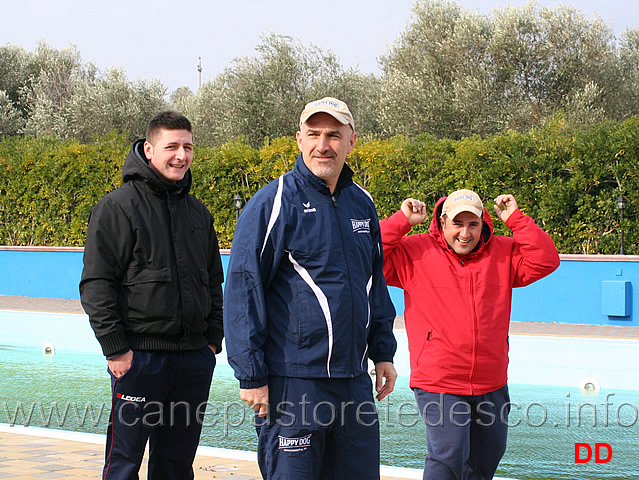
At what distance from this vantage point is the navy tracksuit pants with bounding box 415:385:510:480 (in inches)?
148

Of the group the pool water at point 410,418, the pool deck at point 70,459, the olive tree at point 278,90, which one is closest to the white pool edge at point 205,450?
the pool deck at point 70,459

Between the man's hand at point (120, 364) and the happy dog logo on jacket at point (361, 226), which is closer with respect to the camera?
the happy dog logo on jacket at point (361, 226)

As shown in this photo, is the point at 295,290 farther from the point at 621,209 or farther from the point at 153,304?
the point at 621,209

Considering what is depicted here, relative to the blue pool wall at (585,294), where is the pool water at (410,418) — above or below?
below

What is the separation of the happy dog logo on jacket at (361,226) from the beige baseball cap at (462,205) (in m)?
0.77

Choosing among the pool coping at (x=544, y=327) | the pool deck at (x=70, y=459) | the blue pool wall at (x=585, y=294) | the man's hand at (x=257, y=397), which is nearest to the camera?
the man's hand at (x=257, y=397)

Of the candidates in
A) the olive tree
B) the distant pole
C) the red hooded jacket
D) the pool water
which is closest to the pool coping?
the distant pole

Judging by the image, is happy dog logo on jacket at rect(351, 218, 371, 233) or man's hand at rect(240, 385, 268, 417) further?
happy dog logo on jacket at rect(351, 218, 371, 233)

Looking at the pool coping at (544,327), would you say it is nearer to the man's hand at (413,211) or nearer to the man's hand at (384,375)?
the man's hand at (413,211)

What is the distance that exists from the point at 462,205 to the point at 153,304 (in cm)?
160

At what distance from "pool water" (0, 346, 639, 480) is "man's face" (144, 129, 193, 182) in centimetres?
305

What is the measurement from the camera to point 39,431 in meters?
6.02

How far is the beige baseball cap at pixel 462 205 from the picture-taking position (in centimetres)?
393

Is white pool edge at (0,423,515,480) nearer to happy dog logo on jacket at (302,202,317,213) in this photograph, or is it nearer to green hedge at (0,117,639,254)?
happy dog logo on jacket at (302,202,317,213)
